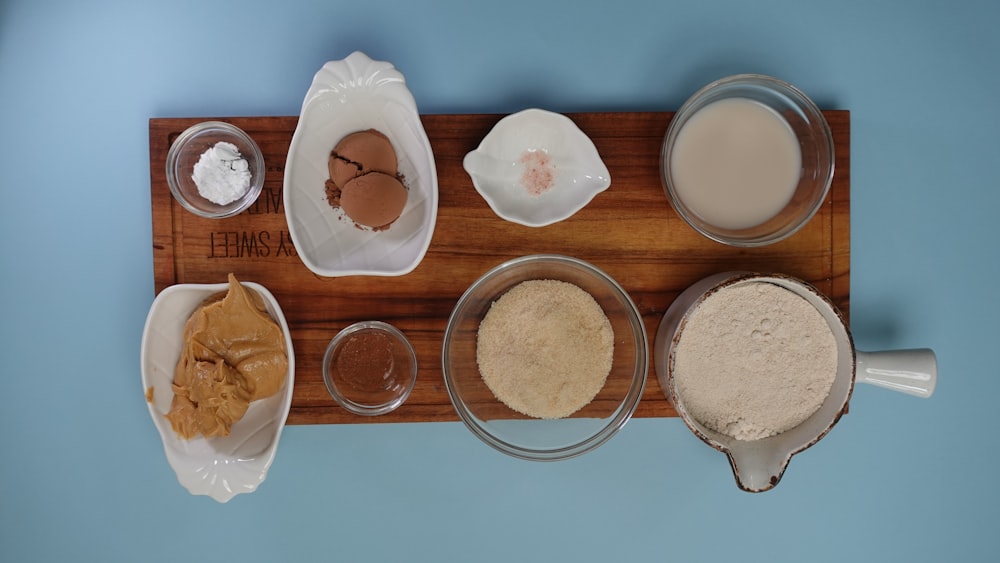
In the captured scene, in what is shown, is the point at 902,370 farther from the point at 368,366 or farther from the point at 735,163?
the point at 368,366

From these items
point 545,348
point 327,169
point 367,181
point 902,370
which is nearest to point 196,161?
point 327,169

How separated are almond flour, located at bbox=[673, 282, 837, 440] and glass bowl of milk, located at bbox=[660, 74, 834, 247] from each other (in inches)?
6.0

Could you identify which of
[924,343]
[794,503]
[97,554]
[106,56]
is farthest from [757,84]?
[97,554]

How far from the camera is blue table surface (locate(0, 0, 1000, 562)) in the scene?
1.43 metres

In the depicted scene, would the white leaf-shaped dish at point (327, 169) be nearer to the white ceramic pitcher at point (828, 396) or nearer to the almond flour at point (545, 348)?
the almond flour at point (545, 348)

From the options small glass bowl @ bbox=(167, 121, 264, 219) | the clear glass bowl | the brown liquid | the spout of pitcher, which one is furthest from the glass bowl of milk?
small glass bowl @ bbox=(167, 121, 264, 219)

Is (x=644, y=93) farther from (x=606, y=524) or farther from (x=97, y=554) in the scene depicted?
(x=97, y=554)

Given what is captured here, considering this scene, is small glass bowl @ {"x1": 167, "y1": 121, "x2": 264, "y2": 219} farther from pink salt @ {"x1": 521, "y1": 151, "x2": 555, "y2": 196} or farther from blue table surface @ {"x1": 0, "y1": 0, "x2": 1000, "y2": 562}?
pink salt @ {"x1": 521, "y1": 151, "x2": 555, "y2": 196}

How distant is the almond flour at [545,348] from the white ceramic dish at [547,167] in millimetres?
166

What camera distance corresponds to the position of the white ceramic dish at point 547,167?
1.25 metres

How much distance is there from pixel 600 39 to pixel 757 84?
39 centimetres

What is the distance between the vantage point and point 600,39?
143cm

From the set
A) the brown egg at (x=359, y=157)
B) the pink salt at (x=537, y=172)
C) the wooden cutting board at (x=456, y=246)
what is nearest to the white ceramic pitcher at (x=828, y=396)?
the wooden cutting board at (x=456, y=246)

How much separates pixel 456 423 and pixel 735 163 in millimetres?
897
